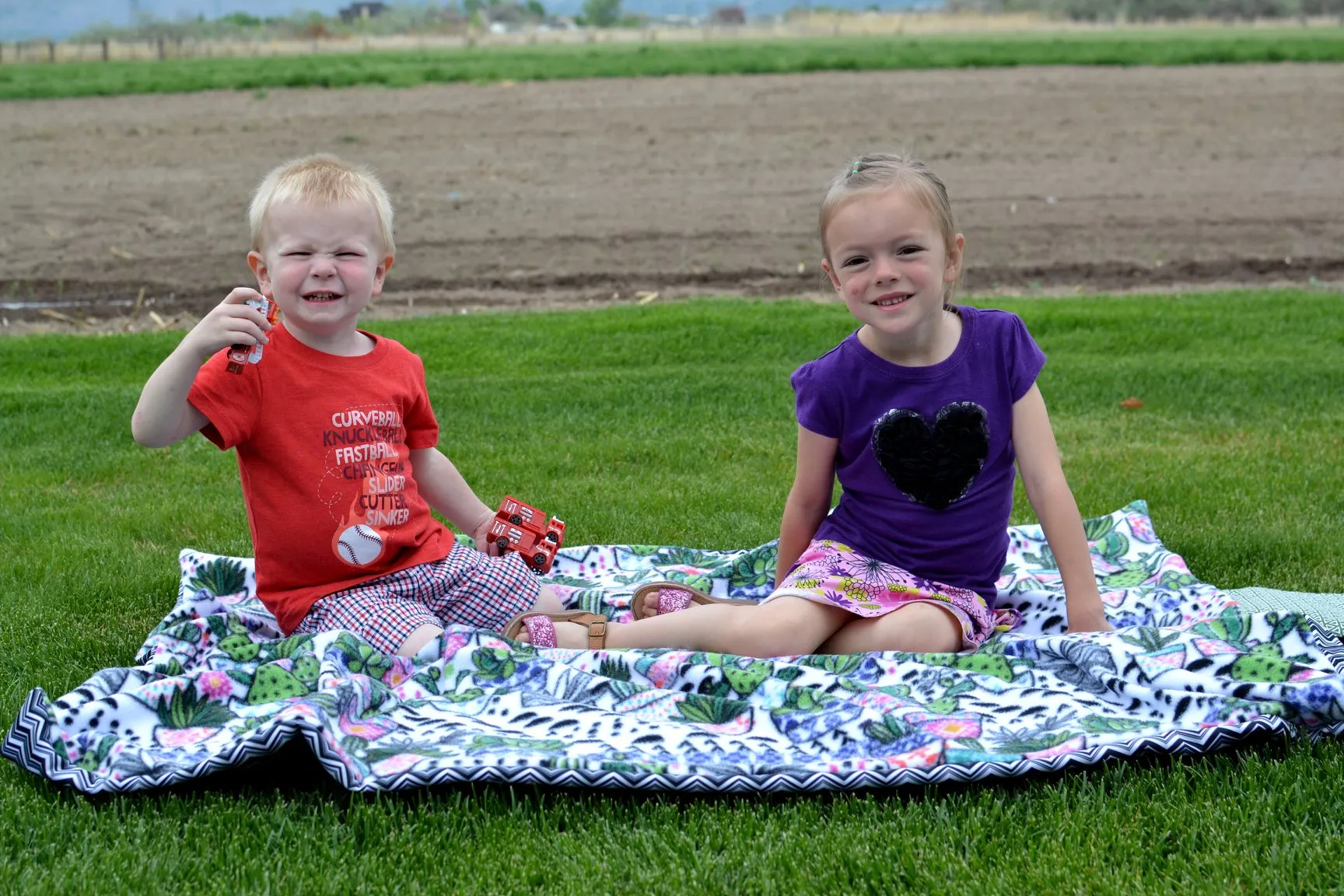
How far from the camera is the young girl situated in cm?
357

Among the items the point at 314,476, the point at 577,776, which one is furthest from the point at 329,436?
the point at 577,776

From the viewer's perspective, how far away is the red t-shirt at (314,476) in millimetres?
3670

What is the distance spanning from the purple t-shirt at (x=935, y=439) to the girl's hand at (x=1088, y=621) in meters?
0.29

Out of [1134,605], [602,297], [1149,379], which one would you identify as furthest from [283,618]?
[602,297]

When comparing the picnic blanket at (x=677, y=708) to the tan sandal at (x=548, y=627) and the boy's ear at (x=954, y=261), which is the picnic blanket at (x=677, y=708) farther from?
the boy's ear at (x=954, y=261)

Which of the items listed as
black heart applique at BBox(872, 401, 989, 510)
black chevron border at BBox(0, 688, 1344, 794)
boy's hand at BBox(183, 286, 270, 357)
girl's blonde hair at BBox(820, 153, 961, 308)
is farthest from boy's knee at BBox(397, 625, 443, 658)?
girl's blonde hair at BBox(820, 153, 961, 308)

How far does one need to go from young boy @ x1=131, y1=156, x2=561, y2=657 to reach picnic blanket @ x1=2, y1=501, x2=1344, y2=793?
204 mm

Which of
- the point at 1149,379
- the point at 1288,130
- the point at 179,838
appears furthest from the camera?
the point at 1288,130

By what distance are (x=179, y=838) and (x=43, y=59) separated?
32514 mm

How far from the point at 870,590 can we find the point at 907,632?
0.51 feet

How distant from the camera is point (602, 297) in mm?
9828

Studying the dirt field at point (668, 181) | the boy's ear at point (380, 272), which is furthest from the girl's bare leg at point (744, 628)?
the dirt field at point (668, 181)

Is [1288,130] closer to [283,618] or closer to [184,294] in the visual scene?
[184,294]

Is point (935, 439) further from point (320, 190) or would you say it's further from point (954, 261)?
point (320, 190)
